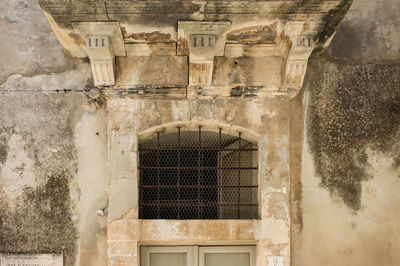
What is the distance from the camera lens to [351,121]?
3582 millimetres

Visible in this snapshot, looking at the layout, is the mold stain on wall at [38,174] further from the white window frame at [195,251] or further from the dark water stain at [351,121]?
the dark water stain at [351,121]

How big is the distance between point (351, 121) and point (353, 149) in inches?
11.8

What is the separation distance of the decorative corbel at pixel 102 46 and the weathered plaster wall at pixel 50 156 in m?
0.31

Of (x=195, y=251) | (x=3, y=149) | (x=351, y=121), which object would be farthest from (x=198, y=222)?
(x=3, y=149)

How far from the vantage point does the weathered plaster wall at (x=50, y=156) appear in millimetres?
3510

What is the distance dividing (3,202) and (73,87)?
4.66 feet

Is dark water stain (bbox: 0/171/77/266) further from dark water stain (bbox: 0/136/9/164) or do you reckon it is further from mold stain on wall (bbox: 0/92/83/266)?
dark water stain (bbox: 0/136/9/164)

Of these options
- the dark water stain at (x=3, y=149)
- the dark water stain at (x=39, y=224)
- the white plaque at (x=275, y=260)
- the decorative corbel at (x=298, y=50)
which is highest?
the decorative corbel at (x=298, y=50)

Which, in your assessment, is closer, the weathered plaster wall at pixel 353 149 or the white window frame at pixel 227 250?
the weathered plaster wall at pixel 353 149

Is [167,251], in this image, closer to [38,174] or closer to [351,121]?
[38,174]

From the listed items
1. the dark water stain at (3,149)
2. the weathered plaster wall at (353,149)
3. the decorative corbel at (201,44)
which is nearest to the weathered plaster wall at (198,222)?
the weathered plaster wall at (353,149)

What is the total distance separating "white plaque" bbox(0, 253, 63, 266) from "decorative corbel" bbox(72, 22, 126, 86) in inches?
73.4

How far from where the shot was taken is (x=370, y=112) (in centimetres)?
359

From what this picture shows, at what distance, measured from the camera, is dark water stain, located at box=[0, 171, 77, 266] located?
350 centimetres
